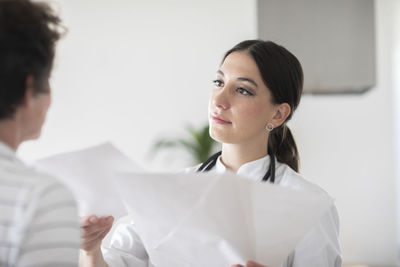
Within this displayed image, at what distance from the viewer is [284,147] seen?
155 centimetres

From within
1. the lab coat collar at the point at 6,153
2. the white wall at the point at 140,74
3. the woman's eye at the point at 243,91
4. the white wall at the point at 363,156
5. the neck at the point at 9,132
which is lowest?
the white wall at the point at 363,156

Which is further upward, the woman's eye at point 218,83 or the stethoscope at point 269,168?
the woman's eye at point 218,83

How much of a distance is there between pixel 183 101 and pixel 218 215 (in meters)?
3.39

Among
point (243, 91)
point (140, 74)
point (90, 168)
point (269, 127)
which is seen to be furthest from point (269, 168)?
point (140, 74)

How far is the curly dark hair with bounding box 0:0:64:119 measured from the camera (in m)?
0.67

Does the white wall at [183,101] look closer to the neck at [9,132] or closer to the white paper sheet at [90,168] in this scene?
the white paper sheet at [90,168]

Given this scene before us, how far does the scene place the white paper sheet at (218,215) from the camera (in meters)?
0.82

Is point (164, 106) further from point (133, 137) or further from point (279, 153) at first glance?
point (279, 153)

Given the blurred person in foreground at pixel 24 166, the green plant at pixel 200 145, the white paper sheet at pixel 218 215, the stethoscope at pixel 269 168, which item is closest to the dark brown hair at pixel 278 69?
the stethoscope at pixel 269 168

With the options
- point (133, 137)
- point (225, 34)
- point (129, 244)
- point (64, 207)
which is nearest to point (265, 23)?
point (129, 244)

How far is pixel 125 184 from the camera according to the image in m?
0.88

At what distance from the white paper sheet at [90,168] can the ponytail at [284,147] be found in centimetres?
73

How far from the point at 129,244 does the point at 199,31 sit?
3224 mm

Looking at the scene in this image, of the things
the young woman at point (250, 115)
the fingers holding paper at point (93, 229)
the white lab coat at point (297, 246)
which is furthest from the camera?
the young woman at point (250, 115)
